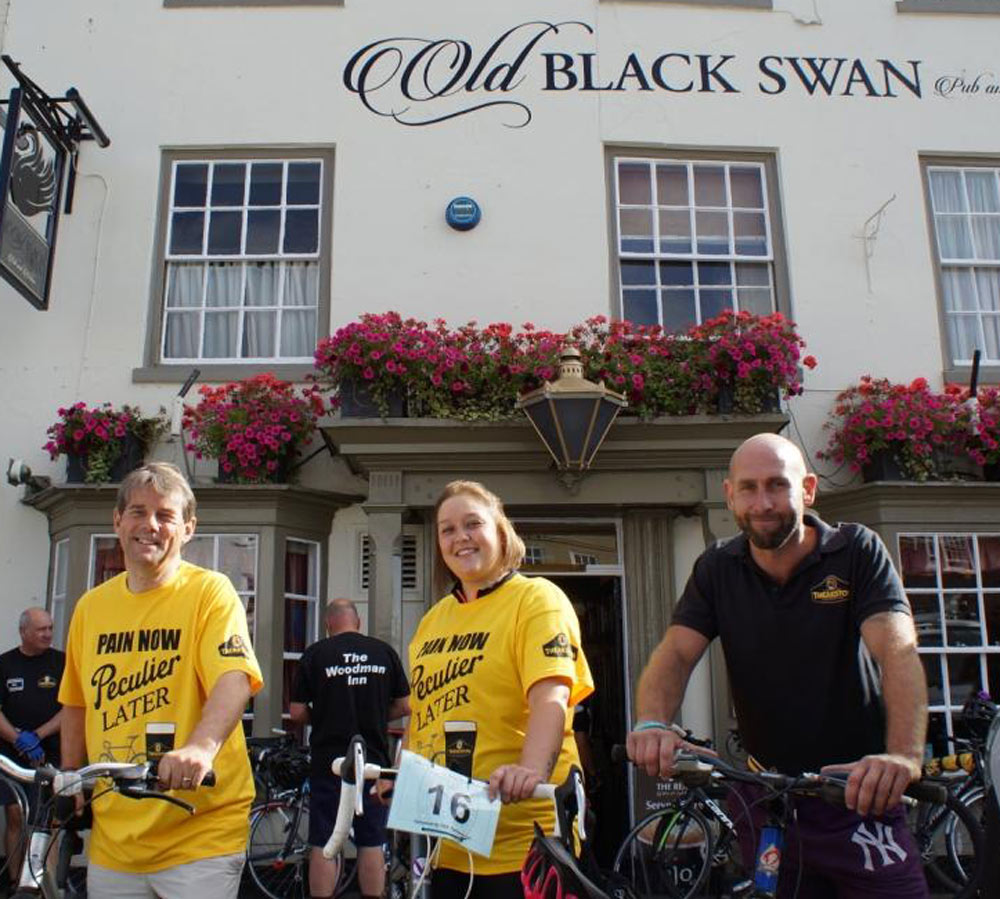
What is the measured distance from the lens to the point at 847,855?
2.65m

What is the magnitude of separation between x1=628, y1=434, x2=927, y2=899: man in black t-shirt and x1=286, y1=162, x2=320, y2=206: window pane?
258 inches

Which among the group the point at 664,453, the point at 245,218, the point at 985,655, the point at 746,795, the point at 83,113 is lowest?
the point at 746,795

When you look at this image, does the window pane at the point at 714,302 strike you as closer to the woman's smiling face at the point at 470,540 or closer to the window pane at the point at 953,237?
the window pane at the point at 953,237

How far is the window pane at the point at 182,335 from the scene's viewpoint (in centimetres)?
822

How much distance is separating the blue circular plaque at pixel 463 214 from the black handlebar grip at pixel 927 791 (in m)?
6.69

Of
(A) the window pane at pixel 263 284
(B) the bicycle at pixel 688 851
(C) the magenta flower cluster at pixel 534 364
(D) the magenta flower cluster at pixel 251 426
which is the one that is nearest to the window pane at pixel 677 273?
(C) the magenta flower cluster at pixel 534 364

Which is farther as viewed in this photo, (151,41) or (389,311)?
(151,41)

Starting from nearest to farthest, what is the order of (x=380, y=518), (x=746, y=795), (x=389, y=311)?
(x=746, y=795)
(x=380, y=518)
(x=389, y=311)

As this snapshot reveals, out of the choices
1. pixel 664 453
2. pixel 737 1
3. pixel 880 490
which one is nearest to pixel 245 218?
pixel 664 453

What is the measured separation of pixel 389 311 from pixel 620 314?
187 cm

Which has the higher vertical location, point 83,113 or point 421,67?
point 421,67

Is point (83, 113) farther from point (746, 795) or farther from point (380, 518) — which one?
point (746, 795)

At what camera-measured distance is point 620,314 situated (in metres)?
8.27

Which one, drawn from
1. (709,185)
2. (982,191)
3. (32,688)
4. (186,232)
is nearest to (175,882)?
(32,688)
